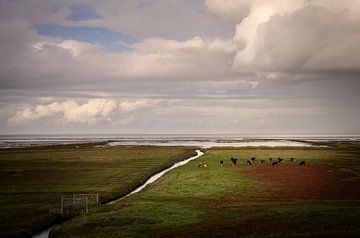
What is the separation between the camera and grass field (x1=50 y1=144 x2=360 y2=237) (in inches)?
1123

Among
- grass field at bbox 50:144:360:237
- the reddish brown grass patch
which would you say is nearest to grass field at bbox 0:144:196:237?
grass field at bbox 50:144:360:237

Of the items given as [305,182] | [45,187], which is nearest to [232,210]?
[305,182]

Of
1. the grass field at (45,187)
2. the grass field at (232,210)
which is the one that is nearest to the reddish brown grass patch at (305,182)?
the grass field at (232,210)

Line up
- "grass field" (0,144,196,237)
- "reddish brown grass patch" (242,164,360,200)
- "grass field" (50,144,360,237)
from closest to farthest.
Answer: "grass field" (50,144,360,237), "grass field" (0,144,196,237), "reddish brown grass patch" (242,164,360,200)

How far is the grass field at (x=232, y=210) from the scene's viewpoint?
28516mm

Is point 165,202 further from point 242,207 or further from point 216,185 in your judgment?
point 216,185

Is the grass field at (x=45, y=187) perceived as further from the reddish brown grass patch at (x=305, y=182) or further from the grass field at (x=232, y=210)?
the reddish brown grass patch at (x=305, y=182)

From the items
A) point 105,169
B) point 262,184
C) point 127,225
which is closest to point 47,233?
point 127,225

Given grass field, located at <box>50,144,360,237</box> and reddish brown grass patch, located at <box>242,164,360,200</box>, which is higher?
reddish brown grass patch, located at <box>242,164,360,200</box>

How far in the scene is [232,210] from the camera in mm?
35906

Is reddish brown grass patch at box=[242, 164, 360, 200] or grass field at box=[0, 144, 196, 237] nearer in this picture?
grass field at box=[0, 144, 196, 237]

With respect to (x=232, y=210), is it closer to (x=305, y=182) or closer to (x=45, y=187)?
(x=305, y=182)

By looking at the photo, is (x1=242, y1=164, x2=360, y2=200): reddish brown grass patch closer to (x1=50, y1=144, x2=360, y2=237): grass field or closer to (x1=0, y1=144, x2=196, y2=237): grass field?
(x1=50, y1=144, x2=360, y2=237): grass field

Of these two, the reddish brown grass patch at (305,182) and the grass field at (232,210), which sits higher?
the reddish brown grass patch at (305,182)
